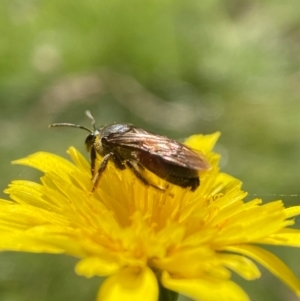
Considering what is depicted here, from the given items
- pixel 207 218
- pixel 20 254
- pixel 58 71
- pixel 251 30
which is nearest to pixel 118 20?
pixel 58 71

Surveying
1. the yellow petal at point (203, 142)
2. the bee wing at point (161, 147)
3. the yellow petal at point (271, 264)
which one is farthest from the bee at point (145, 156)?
the yellow petal at point (203, 142)

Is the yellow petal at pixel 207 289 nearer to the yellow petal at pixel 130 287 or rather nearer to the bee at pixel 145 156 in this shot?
the yellow petal at pixel 130 287

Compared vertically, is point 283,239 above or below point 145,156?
below

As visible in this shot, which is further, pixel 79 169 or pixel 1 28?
pixel 1 28

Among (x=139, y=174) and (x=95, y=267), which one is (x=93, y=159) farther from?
(x=95, y=267)

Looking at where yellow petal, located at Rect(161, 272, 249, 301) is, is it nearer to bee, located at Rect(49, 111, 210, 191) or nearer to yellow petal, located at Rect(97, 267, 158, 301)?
yellow petal, located at Rect(97, 267, 158, 301)

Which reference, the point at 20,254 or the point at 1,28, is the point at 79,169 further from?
the point at 1,28

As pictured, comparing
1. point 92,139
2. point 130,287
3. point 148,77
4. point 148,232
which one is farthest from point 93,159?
point 148,77
